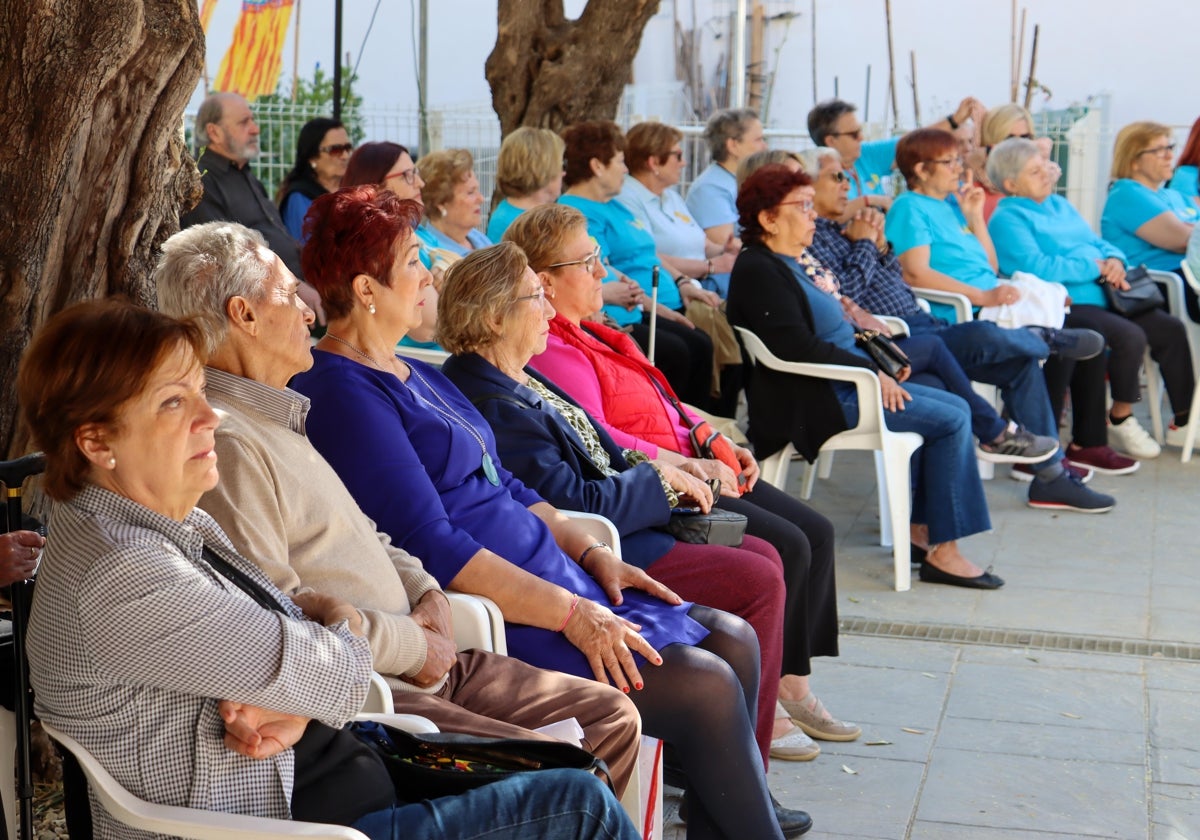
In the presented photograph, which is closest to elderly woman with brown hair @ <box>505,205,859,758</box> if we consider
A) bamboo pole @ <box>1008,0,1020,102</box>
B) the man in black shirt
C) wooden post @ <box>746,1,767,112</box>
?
the man in black shirt

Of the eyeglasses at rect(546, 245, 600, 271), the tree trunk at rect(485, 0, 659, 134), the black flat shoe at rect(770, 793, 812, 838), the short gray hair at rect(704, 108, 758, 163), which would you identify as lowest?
the black flat shoe at rect(770, 793, 812, 838)

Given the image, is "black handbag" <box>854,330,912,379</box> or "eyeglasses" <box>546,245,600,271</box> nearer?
"eyeglasses" <box>546,245,600,271</box>

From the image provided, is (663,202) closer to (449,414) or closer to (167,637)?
(449,414)

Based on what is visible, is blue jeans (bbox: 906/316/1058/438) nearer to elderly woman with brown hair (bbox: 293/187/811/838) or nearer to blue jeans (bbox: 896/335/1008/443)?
blue jeans (bbox: 896/335/1008/443)

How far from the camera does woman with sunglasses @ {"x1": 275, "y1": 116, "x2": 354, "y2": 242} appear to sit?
20.1ft

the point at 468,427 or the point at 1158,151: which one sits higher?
the point at 1158,151

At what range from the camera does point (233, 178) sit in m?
5.95

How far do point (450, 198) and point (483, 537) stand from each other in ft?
9.15

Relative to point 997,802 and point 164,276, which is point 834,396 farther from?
point 164,276

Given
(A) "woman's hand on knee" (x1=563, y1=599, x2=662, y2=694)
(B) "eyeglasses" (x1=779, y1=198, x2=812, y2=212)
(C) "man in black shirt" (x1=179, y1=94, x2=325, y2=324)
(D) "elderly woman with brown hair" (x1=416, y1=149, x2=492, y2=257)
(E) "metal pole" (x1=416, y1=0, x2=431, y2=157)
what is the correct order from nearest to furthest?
(A) "woman's hand on knee" (x1=563, y1=599, x2=662, y2=694), (B) "eyeglasses" (x1=779, y1=198, x2=812, y2=212), (D) "elderly woman with brown hair" (x1=416, y1=149, x2=492, y2=257), (C) "man in black shirt" (x1=179, y1=94, x2=325, y2=324), (E) "metal pole" (x1=416, y1=0, x2=431, y2=157)

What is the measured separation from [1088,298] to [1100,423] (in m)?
0.63

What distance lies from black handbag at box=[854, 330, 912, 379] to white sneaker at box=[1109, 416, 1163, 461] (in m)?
2.49

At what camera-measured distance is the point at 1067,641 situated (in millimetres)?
4418

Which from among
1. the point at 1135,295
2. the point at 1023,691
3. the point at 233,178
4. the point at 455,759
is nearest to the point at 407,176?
the point at 233,178
